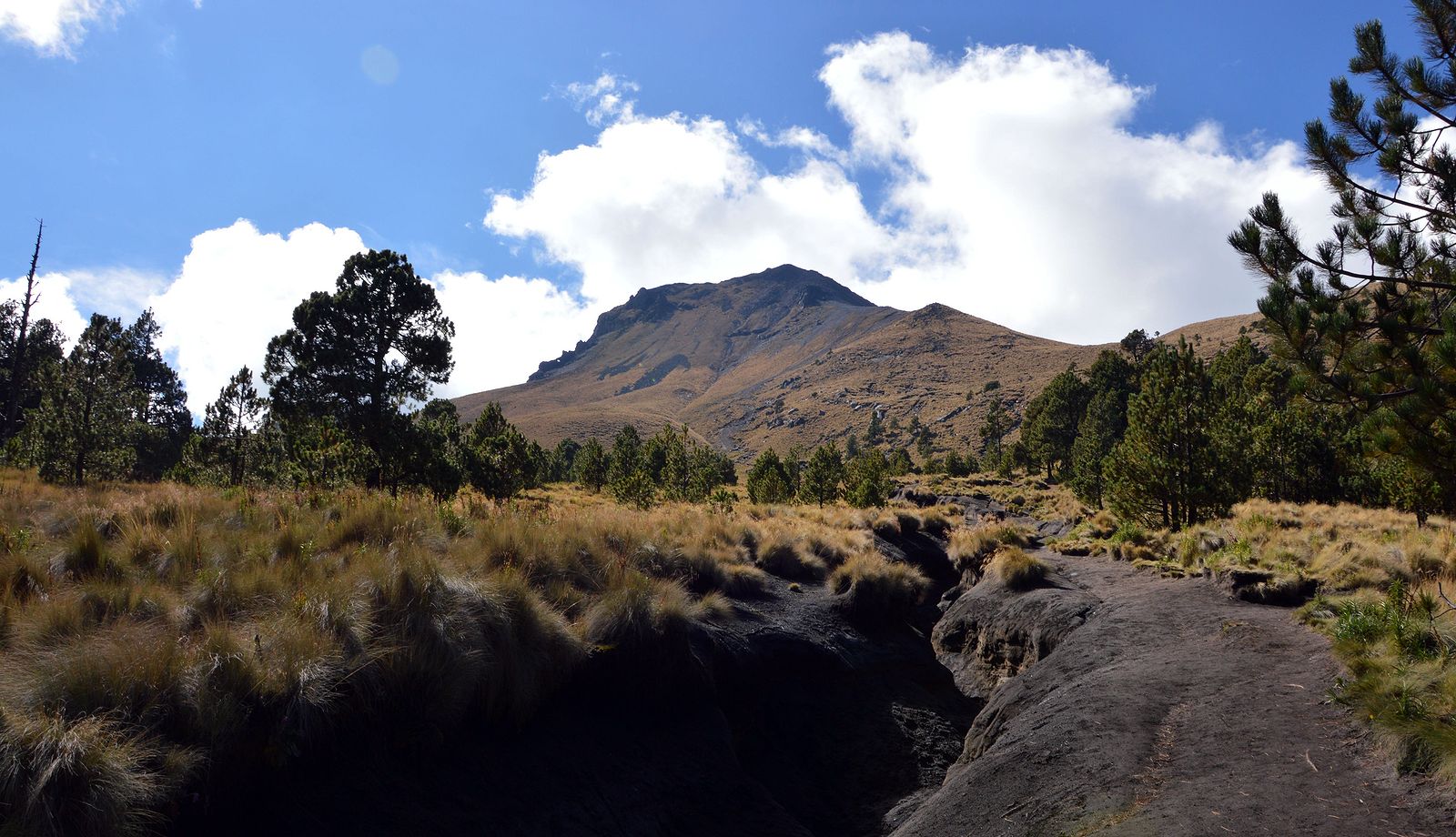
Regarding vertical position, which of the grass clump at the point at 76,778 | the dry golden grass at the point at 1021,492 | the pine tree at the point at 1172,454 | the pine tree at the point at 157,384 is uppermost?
the pine tree at the point at 157,384

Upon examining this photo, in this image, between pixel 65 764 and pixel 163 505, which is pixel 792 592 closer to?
pixel 163 505

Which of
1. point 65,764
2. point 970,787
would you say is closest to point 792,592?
point 970,787

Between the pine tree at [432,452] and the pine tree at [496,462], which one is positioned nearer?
the pine tree at [432,452]

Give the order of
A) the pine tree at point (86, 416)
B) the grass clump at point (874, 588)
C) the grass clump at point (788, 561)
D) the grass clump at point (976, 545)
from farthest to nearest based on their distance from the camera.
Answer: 1. the grass clump at point (976, 545)
2. the pine tree at point (86, 416)
3. the grass clump at point (788, 561)
4. the grass clump at point (874, 588)

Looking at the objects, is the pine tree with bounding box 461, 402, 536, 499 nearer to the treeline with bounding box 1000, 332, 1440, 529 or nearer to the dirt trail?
the dirt trail

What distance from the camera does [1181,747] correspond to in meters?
Answer: 6.82

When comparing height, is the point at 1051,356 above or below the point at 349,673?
above

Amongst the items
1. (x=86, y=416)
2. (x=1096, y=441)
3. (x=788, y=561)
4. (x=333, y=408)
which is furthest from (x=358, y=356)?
(x=1096, y=441)

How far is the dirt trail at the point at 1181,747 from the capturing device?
5223mm

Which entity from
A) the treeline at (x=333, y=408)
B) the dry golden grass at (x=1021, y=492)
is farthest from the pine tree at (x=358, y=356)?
the dry golden grass at (x=1021, y=492)

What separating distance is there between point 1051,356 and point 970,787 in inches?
7157

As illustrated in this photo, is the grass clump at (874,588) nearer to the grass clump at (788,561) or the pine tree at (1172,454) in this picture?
the grass clump at (788,561)

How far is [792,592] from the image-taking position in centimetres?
1490

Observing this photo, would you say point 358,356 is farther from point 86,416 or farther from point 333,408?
point 86,416
